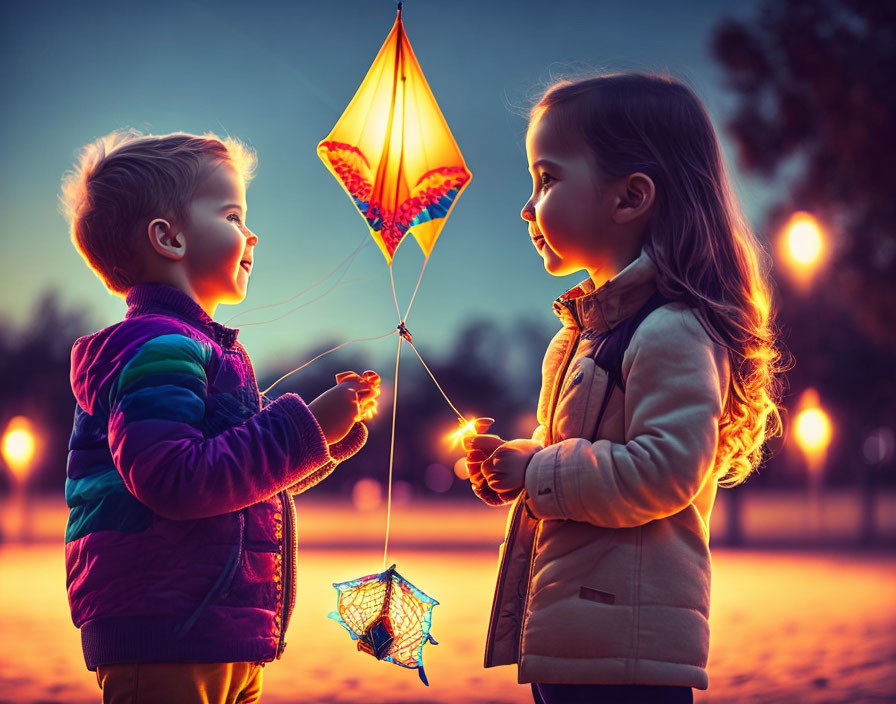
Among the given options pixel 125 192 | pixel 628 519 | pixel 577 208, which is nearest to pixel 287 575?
pixel 628 519

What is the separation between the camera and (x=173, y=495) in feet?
5.24

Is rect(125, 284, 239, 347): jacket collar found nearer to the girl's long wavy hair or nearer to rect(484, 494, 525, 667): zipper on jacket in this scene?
rect(484, 494, 525, 667): zipper on jacket

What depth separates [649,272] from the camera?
1771 mm

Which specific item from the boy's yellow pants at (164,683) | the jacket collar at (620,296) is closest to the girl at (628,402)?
the jacket collar at (620,296)

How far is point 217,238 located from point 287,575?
2.34ft

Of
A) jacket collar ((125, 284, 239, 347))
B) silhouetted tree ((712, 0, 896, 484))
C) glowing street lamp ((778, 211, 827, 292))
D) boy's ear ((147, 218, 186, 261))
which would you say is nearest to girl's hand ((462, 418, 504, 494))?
jacket collar ((125, 284, 239, 347))

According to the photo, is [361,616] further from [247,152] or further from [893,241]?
[893,241]

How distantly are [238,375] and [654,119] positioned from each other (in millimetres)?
996

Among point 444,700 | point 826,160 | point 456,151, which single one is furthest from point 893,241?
point 456,151

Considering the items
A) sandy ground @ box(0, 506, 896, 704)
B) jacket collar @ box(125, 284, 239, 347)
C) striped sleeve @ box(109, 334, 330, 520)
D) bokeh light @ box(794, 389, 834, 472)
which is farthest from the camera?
bokeh light @ box(794, 389, 834, 472)

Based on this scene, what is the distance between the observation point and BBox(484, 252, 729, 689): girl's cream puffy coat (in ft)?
5.29

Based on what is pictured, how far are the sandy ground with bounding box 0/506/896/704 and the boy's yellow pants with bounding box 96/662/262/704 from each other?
3.02 metres

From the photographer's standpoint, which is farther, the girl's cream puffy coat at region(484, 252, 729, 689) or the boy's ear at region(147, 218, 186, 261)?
the boy's ear at region(147, 218, 186, 261)

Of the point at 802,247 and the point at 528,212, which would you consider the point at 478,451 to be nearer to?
the point at 528,212
